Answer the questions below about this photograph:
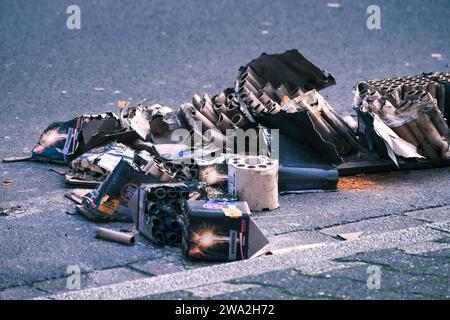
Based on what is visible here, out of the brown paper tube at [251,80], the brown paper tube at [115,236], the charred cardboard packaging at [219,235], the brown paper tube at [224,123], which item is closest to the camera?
the charred cardboard packaging at [219,235]

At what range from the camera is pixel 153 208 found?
587 centimetres

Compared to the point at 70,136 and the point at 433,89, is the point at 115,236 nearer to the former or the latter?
the point at 70,136

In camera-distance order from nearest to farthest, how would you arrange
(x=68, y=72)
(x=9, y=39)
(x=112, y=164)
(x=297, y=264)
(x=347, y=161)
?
1. (x=297, y=264)
2. (x=112, y=164)
3. (x=347, y=161)
4. (x=68, y=72)
5. (x=9, y=39)

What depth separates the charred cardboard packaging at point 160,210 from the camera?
578cm

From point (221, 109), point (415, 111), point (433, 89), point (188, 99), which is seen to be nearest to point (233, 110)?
point (221, 109)

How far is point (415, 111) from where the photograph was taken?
23.9ft

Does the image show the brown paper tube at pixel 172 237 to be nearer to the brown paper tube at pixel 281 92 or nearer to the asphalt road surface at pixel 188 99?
the asphalt road surface at pixel 188 99

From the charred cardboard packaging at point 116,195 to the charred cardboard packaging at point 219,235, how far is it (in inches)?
31.3

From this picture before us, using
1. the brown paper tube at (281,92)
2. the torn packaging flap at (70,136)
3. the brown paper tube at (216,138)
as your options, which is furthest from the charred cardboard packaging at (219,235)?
the brown paper tube at (281,92)

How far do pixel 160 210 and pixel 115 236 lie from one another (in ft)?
1.00

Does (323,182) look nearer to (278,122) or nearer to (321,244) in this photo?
(278,122)

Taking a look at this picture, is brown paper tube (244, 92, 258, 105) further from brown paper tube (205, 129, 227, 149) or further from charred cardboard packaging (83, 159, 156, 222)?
charred cardboard packaging (83, 159, 156, 222)
